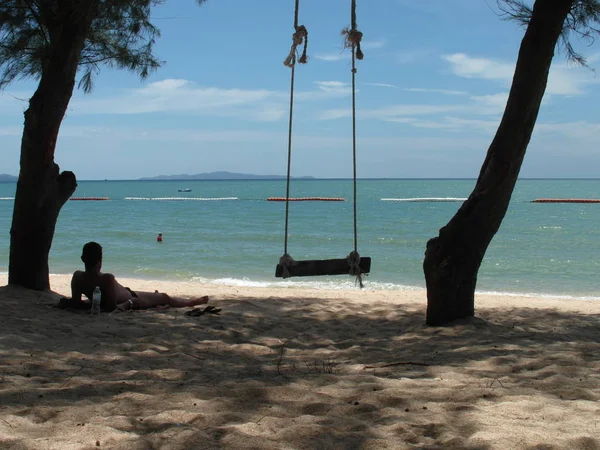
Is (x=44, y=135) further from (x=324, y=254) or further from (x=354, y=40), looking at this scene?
(x=324, y=254)

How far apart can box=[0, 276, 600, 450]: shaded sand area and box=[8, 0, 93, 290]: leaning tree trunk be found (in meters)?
0.64

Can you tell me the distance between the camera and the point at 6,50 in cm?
695

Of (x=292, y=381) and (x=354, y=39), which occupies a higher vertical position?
(x=354, y=39)

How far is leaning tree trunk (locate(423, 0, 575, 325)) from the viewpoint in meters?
4.86

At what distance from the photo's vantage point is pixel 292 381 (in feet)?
11.0

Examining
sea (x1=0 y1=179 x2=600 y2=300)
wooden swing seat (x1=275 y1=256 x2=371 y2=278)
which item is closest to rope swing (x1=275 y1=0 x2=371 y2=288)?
wooden swing seat (x1=275 y1=256 x2=371 y2=278)

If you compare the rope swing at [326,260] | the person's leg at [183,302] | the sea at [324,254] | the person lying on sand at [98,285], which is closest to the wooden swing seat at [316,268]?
the rope swing at [326,260]

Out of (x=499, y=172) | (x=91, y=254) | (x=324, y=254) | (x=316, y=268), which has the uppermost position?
(x=499, y=172)

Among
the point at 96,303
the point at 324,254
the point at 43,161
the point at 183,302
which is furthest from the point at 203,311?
the point at 324,254

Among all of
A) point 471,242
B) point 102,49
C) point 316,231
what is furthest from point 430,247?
point 316,231

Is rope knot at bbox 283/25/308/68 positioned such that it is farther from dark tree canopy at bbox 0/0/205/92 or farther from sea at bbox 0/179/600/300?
sea at bbox 0/179/600/300

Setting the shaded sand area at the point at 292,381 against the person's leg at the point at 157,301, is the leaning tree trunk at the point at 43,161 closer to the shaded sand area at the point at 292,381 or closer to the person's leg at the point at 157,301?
the shaded sand area at the point at 292,381

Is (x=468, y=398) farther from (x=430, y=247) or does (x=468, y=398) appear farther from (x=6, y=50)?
(x=6, y=50)

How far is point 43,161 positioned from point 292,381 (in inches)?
158
